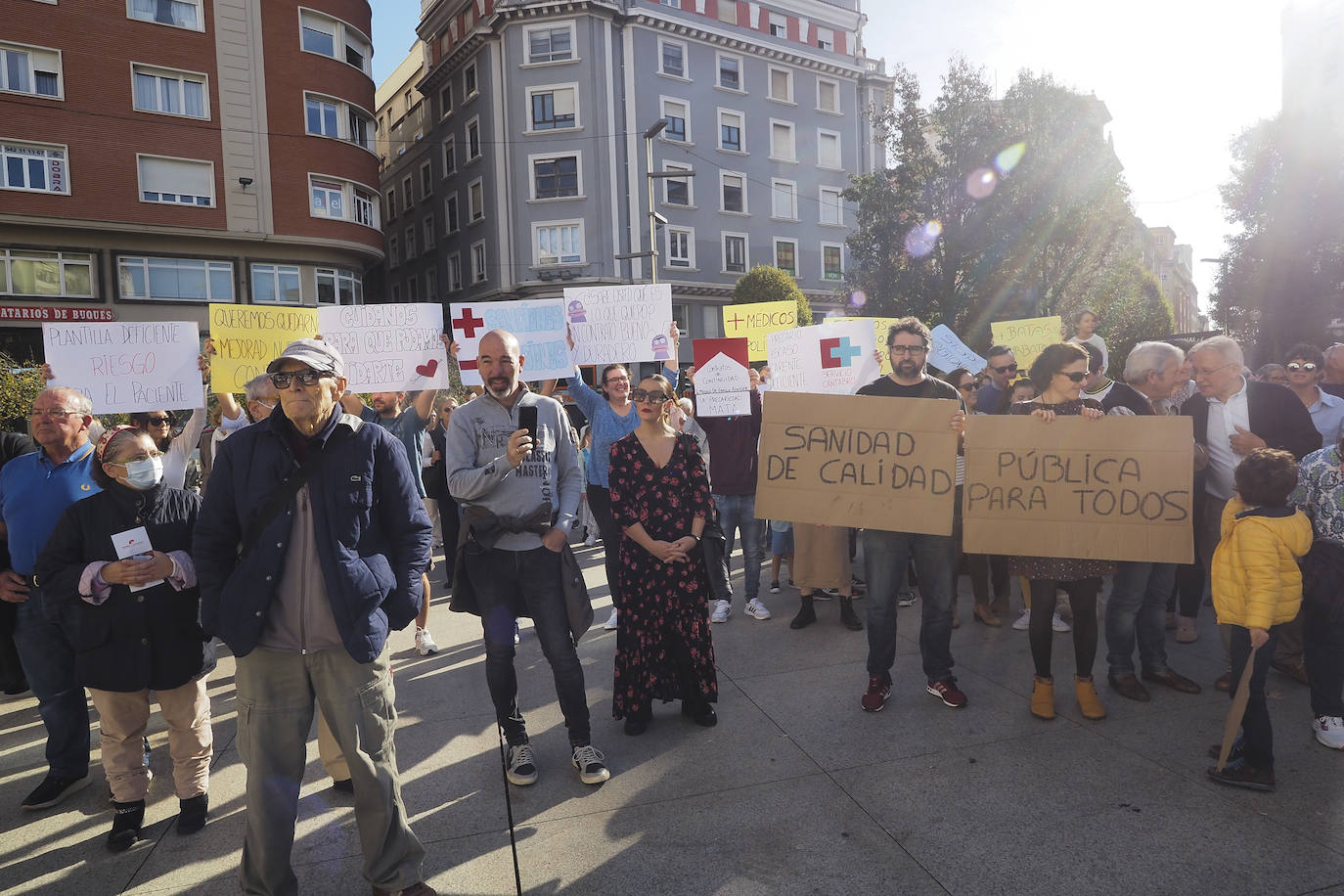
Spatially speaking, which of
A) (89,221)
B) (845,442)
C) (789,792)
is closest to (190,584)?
(789,792)

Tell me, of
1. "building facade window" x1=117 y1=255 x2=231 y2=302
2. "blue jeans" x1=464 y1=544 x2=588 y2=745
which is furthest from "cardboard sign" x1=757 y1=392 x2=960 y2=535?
"building facade window" x1=117 y1=255 x2=231 y2=302

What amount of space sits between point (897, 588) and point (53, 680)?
14.0ft

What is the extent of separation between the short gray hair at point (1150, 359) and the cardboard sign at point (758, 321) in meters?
3.52

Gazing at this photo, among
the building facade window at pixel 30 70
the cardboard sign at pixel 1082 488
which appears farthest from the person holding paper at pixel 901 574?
the building facade window at pixel 30 70

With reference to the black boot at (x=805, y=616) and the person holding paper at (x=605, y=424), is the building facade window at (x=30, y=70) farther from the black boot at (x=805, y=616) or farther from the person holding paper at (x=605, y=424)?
the black boot at (x=805, y=616)

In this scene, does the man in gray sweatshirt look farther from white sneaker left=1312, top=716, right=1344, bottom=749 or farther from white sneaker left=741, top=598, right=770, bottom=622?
white sneaker left=1312, top=716, right=1344, bottom=749

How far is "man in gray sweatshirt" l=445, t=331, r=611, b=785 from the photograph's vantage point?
354 centimetres

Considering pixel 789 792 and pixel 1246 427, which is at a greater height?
pixel 1246 427

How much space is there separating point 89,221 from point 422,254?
1869cm

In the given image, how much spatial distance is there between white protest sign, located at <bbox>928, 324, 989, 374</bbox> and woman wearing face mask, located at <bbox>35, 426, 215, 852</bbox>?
665 cm

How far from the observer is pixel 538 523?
3.56 m

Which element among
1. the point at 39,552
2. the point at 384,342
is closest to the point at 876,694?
the point at 39,552

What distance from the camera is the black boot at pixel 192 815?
11.0 feet

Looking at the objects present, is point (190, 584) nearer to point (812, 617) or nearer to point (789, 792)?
point (789, 792)
